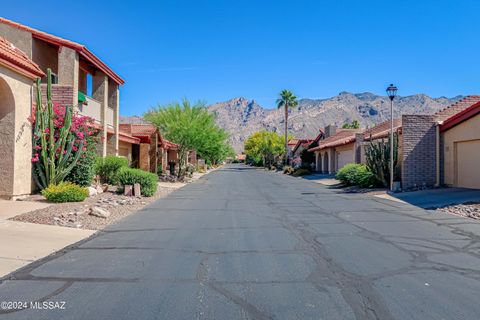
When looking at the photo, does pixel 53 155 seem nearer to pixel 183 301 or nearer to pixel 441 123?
pixel 183 301

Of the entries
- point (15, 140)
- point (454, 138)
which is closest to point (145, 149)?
point (15, 140)

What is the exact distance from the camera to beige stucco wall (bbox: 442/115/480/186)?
60.3ft

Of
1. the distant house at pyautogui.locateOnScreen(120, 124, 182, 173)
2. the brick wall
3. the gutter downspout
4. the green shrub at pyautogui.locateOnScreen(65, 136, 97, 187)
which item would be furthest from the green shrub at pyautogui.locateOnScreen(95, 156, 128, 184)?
the gutter downspout

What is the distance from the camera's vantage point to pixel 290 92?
72250mm

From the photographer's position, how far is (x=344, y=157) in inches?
1606

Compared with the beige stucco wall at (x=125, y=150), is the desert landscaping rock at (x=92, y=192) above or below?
below

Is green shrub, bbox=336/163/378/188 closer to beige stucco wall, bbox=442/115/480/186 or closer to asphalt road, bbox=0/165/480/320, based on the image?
beige stucco wall, bbox=442/115/480/186

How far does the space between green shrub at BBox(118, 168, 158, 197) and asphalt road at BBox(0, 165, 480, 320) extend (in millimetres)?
7293

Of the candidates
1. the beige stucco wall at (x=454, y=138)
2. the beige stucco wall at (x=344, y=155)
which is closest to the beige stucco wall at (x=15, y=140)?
the beige stucco wall at (x=454, y=138)

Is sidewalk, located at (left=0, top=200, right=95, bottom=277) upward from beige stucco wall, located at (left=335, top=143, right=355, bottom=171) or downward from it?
downward

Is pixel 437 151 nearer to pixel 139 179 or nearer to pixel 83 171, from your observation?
pixel 139 179

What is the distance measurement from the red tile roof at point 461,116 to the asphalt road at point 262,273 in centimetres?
909

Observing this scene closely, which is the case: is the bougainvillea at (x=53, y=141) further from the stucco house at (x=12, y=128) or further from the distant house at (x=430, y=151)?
the distant house at (x=430, y=151)

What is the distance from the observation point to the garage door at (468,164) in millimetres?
18344
